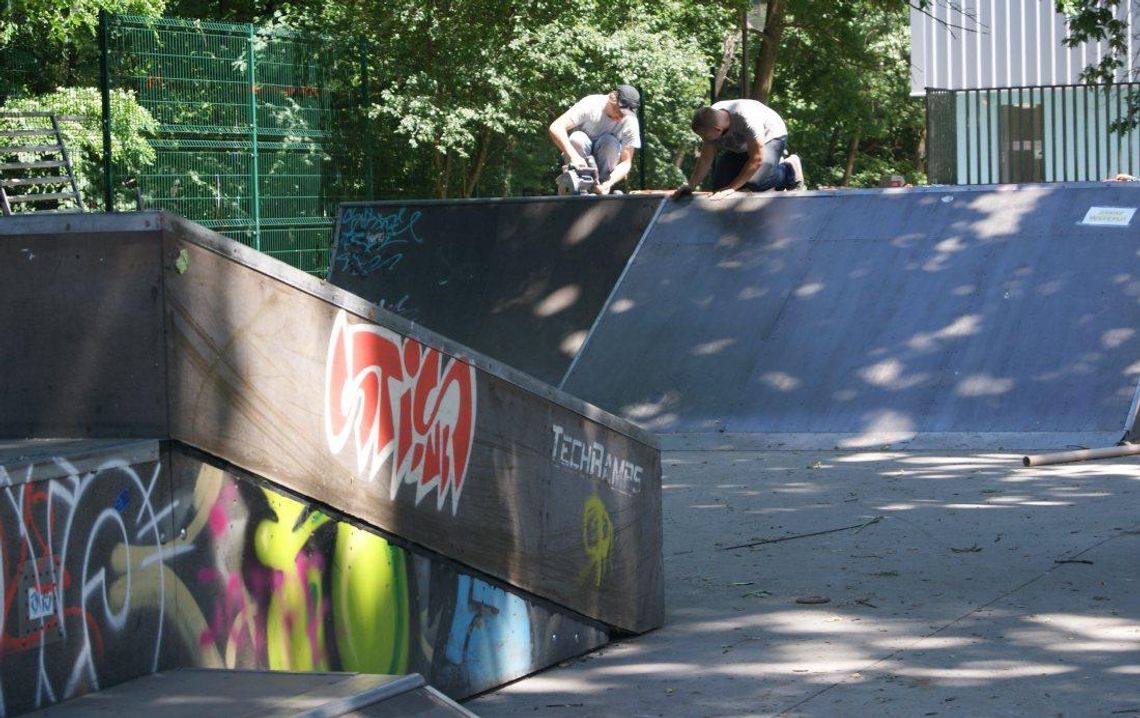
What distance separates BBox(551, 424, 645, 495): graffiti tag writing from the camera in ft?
15.4

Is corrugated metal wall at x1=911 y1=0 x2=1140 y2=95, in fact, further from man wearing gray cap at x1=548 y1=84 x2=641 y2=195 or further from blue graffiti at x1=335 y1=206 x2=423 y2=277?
blue graffiti at x1=335 y1=206 x2=423 y2=277

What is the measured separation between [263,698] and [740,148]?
29.7 ft

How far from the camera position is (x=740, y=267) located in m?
10.5

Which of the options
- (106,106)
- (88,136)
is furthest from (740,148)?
(88,136)

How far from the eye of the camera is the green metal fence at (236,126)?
16.0 meters

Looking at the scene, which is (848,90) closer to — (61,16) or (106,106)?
(61,16)

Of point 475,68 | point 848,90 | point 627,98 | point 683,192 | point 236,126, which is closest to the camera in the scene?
point 683,192

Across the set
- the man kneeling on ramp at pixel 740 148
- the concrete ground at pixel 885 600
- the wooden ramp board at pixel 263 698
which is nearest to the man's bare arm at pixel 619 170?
the man kneeling on ramp at pixel 740 148

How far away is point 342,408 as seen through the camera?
3801 millimetres

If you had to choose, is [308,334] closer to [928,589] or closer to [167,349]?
[167,349]

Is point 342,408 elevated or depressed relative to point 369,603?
elevated

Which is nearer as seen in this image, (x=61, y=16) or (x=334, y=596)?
(x=334, y=596)

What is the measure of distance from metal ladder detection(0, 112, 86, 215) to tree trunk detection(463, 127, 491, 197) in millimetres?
8331

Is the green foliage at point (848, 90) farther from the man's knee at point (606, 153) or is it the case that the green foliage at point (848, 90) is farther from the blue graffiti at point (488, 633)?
the blue graffiti at point (488, 633)
